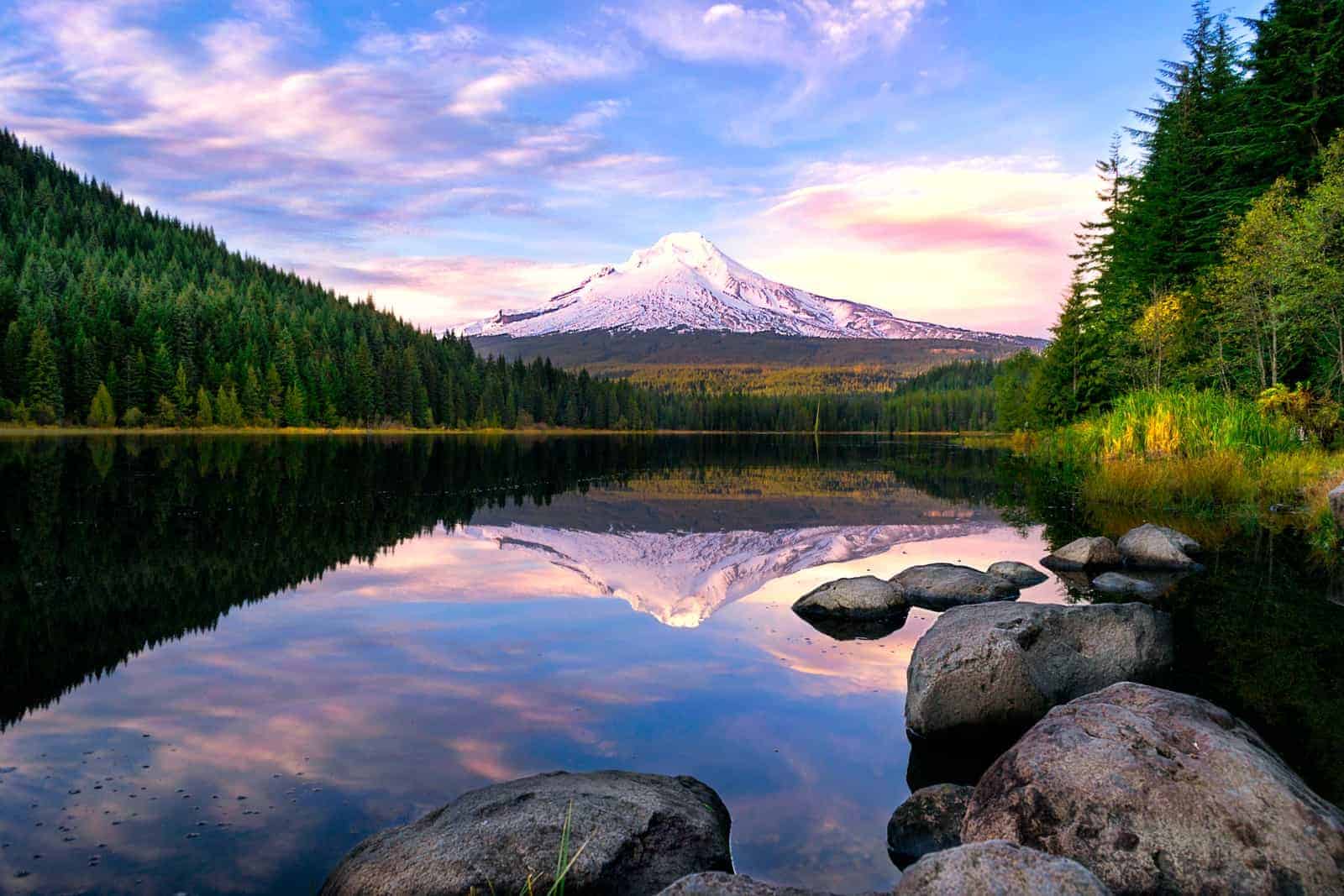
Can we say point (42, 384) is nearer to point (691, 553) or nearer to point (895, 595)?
point (691, 553)

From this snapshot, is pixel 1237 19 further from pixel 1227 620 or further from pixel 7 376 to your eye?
pixel 7 376

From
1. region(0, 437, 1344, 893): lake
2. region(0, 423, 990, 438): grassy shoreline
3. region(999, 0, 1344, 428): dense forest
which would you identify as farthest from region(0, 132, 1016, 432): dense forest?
region(999, 0, 1344, 428): dense forest

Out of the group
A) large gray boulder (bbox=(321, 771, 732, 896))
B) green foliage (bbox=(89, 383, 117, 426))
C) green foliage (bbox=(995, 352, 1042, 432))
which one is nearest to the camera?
large gray boulder (bbox=(321, 771, 732, 896))

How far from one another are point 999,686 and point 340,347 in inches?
5661

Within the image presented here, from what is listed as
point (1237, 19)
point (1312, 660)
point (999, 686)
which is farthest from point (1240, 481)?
point (1237, 19)

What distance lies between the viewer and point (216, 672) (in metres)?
10.6

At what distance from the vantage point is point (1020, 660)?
9.02 metres

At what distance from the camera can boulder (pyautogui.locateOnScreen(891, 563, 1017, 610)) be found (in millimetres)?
15023

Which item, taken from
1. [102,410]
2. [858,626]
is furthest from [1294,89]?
[102,410]

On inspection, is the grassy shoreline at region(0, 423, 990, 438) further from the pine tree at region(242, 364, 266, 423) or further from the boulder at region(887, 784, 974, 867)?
the boulder at region(887, 784, 974, 867)

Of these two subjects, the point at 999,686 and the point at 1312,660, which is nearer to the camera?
the point at 999,686

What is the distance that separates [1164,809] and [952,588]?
10067mm

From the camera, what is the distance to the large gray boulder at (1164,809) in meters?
5.16

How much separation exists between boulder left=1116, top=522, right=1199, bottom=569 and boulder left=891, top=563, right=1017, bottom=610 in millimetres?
3818
